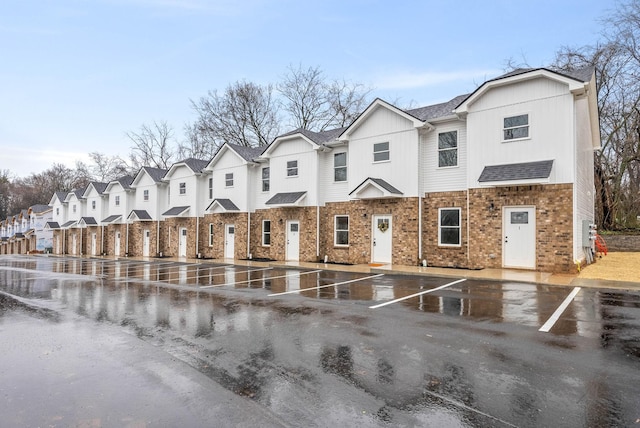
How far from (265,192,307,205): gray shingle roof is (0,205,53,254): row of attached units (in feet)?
137

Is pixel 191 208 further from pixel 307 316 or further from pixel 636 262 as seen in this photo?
pixel 636 262

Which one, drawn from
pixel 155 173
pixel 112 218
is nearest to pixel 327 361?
pixel 155 173

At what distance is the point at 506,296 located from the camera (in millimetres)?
9086

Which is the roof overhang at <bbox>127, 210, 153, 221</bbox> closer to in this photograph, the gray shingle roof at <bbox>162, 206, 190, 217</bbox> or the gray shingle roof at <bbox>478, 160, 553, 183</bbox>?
the gray shingle roof at <bbox>162, 206, 190, 217</bbox>

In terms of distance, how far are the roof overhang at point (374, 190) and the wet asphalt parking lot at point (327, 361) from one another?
23.6 feet

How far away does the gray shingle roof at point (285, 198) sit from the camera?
768 inches

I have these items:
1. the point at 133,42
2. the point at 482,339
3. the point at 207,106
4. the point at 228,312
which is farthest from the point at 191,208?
the point at 482,339

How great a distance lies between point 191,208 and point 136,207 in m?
8.67

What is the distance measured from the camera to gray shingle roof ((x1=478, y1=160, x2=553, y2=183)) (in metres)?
12.5

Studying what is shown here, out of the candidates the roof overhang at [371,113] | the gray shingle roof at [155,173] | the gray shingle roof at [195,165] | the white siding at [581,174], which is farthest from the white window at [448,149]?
the gray shingle roof at [155,173]

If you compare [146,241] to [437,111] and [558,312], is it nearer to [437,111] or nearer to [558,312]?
[437,111]

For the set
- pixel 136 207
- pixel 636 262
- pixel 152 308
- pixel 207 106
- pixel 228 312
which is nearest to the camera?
pixel 228 312

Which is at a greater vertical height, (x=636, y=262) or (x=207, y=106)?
(x=207, y=106)

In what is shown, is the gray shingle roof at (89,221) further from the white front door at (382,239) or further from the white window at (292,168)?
the white front door at (382,239)
